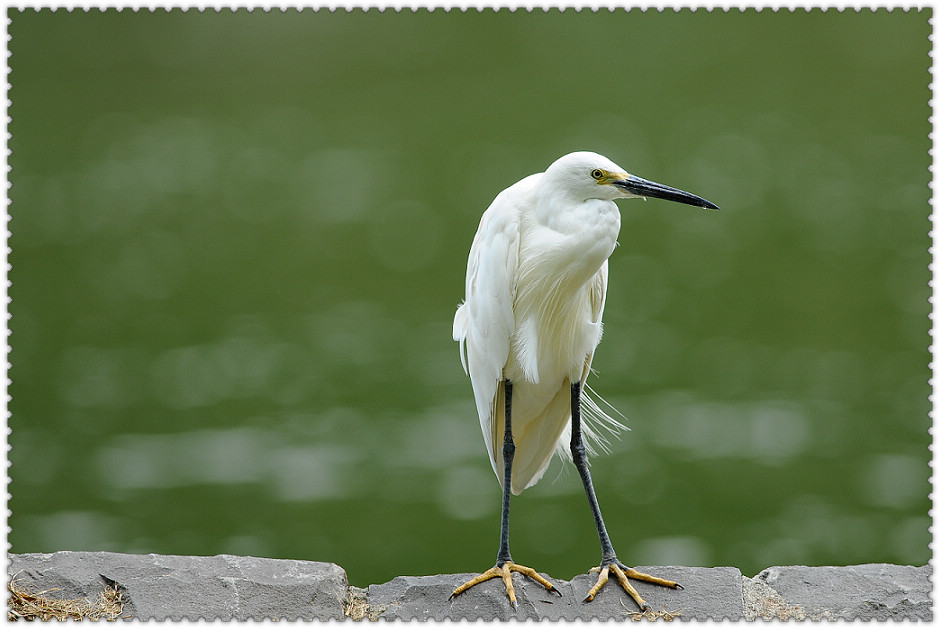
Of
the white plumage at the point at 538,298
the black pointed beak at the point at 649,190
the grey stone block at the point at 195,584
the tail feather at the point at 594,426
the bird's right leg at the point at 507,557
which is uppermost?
the black pointed beak at the point at 649,190

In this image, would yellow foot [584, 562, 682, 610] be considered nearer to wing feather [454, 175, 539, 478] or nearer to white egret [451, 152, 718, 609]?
white egret [451, 152, 718, 609]

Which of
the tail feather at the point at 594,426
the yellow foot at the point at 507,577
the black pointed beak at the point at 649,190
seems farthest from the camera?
the tail feather at the point at 594,426

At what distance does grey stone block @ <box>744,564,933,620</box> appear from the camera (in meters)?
3.07

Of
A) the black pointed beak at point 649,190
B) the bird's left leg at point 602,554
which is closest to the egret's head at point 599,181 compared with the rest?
the black pointed beak at point 649,190

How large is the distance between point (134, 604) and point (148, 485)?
9.59 feet

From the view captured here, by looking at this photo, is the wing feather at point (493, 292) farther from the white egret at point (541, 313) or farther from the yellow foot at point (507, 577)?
the yellow foot at point (507, 577)

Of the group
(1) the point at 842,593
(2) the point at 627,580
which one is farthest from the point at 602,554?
(1) the point at 842,593

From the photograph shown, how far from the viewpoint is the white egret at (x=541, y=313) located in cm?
297

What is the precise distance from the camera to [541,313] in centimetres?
318

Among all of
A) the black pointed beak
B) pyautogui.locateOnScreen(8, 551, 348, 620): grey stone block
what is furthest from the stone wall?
the black pointed beak

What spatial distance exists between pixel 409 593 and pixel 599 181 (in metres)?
1.32

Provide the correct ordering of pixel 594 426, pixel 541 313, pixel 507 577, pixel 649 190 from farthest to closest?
pixel 594 426, pixel 541 313, pixel 507 577, pixel 649 190

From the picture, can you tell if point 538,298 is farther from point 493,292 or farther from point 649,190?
point 649,190

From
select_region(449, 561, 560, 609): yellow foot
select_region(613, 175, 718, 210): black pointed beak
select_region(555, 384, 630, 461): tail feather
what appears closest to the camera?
select_region(613, 175, 718, 210): black pointed beak
